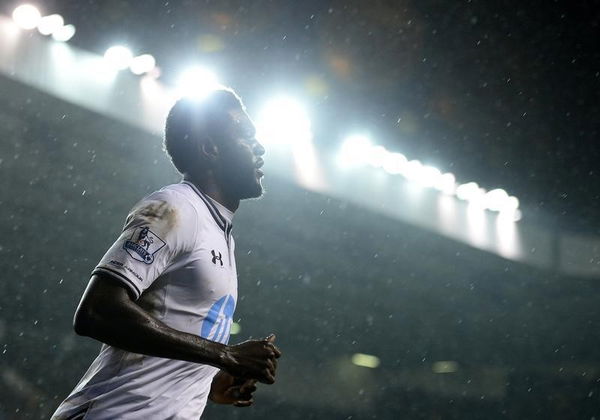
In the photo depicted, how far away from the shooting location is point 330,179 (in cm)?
922

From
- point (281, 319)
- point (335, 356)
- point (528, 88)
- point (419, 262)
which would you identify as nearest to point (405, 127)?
point (528, 88)

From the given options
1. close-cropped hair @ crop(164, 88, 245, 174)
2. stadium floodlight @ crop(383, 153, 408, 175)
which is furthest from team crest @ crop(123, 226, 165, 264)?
stadium floodlight @ crop(383, 153, 408, 175)

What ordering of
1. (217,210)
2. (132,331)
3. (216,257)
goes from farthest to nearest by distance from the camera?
(217,210) < (216,257) < (132,331)

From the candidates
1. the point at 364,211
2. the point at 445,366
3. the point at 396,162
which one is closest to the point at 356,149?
the point at 396,162

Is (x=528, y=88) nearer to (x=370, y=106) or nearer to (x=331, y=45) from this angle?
(x=370, y=106)

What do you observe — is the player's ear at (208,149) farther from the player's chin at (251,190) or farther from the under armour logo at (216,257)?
the under armour logo at (216,257)

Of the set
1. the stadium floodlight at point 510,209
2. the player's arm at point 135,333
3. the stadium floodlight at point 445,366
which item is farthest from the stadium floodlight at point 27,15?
the stadium floodlight at point 445,366

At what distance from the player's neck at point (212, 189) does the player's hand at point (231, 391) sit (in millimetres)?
631

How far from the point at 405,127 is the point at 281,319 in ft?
20.7

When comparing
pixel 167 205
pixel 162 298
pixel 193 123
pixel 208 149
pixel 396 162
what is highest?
pixel 396 162

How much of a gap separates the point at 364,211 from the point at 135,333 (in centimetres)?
884

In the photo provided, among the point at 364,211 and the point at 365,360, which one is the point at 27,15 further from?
the point at 365,360

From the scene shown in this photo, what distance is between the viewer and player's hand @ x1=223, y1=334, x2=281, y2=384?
1.70m

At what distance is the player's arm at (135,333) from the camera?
1.60 meters
